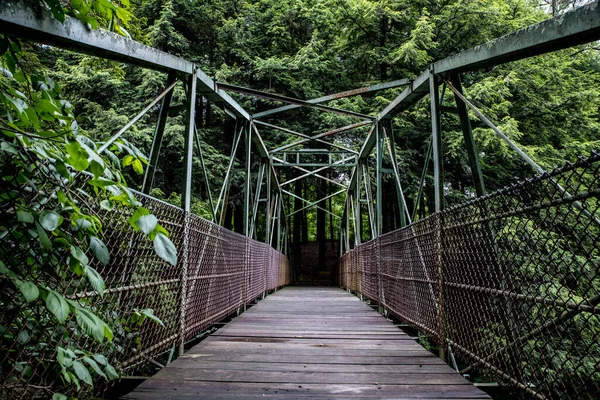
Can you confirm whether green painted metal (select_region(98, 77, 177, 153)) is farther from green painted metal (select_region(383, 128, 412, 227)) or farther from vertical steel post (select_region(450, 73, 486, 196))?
green painted metal (select_region(383, 128, 412, 227))

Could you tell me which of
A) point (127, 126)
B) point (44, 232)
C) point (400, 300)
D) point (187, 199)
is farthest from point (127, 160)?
point (400, 300)

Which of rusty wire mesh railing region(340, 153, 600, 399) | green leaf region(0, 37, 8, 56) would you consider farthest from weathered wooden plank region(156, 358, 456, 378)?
green leaf region(0, 37, 8, 56)

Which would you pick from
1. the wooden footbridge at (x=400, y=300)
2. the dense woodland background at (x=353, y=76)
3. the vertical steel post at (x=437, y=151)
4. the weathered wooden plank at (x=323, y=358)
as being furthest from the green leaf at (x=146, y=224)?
the dense woodland background at (x=353, y=76)

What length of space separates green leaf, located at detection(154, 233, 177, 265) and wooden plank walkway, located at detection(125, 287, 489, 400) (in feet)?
4.00

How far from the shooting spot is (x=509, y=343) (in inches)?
73.7

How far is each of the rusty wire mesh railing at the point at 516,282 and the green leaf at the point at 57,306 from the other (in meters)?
1.52

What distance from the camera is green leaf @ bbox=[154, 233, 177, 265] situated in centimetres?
102

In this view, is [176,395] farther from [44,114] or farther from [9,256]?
[44,114]

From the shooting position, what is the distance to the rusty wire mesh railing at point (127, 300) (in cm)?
123

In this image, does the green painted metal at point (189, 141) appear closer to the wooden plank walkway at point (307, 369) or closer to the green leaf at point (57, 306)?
the wooden plank walkway at point (307, 369)

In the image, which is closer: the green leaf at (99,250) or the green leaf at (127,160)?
the green leaf at (99,250)

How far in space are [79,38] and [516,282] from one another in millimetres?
2671

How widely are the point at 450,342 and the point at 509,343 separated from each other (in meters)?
0.85

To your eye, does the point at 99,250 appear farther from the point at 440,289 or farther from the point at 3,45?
the point at 440,289
